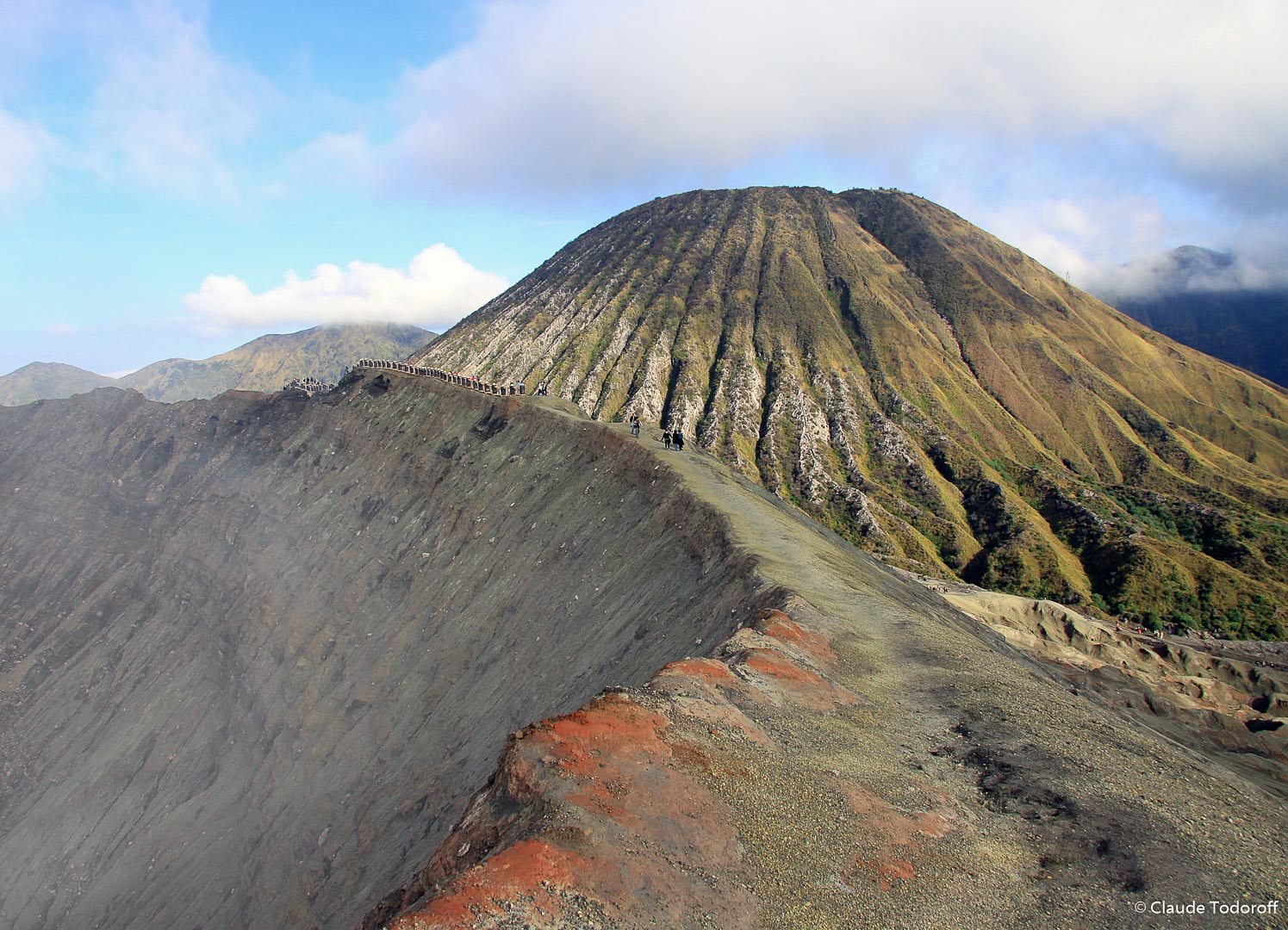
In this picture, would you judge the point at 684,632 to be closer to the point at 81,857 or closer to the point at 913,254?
the point at 81,857

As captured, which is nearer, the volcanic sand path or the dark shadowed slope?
the dark shadowed slope

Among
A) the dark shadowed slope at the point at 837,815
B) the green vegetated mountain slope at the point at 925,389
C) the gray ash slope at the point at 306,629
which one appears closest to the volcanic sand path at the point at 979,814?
the dark shadowed slope at the point at 837,815

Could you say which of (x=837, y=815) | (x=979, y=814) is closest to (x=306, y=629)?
(x=837, y=815)

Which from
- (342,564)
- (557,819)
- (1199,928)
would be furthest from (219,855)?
(1199,928)

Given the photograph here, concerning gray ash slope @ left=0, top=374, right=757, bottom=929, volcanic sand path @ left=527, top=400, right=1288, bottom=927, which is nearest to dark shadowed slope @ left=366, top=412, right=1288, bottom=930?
volcanic sand path @ left=527, top=400, right=1288, bottom=927

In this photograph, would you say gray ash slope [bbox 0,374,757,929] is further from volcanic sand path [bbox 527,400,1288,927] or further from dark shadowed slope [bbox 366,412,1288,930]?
volcanic sand path [bbox 527,400,1288,927]

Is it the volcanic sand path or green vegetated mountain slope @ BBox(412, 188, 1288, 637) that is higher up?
green vegetated mountain slope @ BBox(412, 188, 1288, 637)

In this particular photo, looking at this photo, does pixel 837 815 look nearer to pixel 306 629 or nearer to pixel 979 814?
pixel 979 814
